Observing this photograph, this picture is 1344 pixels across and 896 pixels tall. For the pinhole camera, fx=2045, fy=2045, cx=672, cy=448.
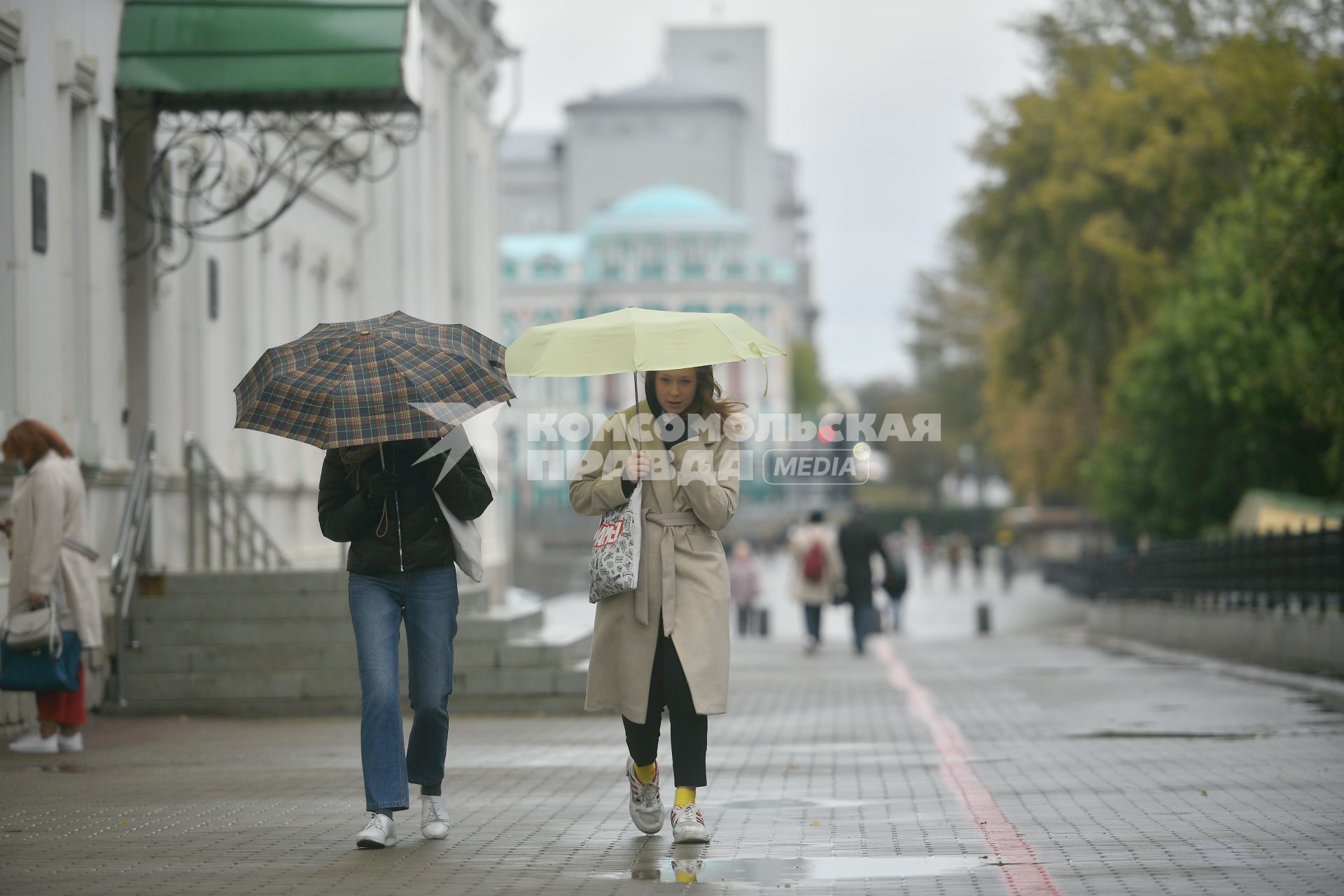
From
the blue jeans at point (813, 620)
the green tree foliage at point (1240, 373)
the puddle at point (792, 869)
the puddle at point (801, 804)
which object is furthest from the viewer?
the blue jeans at point (813, 620)

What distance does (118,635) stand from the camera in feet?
48.0

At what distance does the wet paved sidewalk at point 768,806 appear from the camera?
7004mm

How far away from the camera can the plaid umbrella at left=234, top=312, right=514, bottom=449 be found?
7.61 meters

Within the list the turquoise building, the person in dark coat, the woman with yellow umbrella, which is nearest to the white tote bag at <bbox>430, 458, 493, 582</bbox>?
the woman with yellow umbrella

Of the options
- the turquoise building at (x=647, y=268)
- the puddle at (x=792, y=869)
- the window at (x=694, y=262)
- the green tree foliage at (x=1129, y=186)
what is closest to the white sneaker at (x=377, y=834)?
the puddle at (x=792, y=869)

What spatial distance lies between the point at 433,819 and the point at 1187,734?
602 cm

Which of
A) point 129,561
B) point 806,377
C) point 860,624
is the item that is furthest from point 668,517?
point 806,377

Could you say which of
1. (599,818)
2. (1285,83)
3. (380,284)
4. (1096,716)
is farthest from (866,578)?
(599,818)

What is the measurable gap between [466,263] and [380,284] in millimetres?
6498

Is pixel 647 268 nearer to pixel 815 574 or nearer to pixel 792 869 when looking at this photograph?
pixel 815 574

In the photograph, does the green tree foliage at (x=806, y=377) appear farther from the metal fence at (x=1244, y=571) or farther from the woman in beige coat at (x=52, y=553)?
the woman in beige coat at (x=52, y=553)

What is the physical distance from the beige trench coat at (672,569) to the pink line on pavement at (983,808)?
121cm

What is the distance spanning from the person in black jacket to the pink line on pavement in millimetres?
2191

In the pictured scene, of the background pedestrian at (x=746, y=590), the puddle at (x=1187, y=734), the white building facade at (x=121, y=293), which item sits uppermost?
the white building facade at (x=121, y=293)
